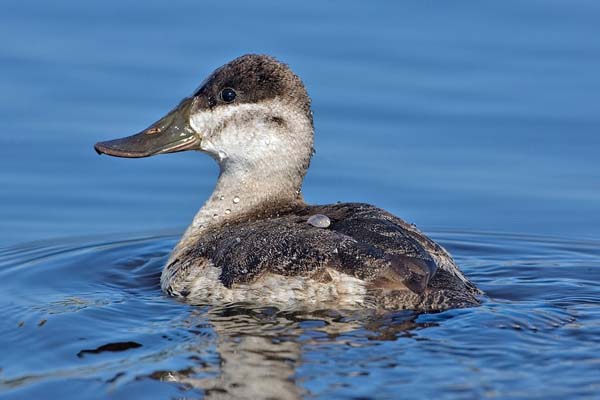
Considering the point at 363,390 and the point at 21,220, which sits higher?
the point at 21,220

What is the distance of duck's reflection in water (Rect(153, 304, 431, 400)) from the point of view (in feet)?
20.0

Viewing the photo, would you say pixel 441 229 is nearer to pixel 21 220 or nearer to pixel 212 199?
pixel 212 199

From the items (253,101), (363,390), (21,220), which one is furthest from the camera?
(21,220)

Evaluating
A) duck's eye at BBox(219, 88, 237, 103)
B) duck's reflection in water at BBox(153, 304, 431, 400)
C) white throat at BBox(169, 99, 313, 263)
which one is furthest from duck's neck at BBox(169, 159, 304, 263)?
duck's reflection in water at BBox(153, 304, 431, 400)

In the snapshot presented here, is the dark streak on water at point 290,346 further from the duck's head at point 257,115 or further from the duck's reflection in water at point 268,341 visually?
the duck's head at point 257,115

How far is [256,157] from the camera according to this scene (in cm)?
831

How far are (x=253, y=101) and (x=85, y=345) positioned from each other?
2155 mm

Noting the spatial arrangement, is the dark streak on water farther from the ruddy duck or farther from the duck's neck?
the duck's neck

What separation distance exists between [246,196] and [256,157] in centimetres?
26

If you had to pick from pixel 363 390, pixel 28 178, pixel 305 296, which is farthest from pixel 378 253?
pixel 28 178

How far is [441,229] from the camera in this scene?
380 inches

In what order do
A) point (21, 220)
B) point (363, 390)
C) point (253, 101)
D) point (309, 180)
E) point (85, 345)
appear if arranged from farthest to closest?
point (309, 180) < point (21, 220) < point (253, 101) < point (85, 345) < point (363, 390)

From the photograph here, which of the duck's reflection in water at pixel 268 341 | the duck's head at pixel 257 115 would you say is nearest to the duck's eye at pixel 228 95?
the duck's head at pixel 257 115

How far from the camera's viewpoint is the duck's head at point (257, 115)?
8.23 meters
